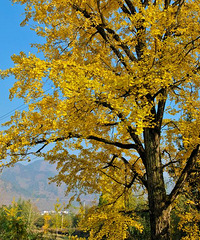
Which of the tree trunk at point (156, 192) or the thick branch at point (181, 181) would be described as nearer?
the tree trunk at point (156, 192)

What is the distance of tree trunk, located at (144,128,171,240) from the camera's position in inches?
190

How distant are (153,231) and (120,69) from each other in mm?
4387

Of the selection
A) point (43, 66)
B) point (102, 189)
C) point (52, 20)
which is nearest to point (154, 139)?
point (102, 189)

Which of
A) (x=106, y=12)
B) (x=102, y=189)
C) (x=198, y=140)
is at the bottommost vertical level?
(x=102, y=189)

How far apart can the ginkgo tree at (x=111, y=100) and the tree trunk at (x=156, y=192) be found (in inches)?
0.8

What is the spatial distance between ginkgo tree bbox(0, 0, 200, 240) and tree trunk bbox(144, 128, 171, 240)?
0.8 inches

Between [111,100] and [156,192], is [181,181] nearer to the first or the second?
[156,192]

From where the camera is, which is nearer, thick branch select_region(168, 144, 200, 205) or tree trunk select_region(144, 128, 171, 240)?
tree trunk select_region(144, 128, 171, 240)

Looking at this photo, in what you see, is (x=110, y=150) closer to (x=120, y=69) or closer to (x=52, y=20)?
(x=120, y=69)

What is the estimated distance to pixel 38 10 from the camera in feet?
19.1

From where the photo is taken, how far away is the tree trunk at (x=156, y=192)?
15.8 ft

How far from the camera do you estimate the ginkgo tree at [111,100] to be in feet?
13.2

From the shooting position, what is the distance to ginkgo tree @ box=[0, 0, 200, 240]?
402 cm

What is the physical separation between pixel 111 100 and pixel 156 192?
2.66m
